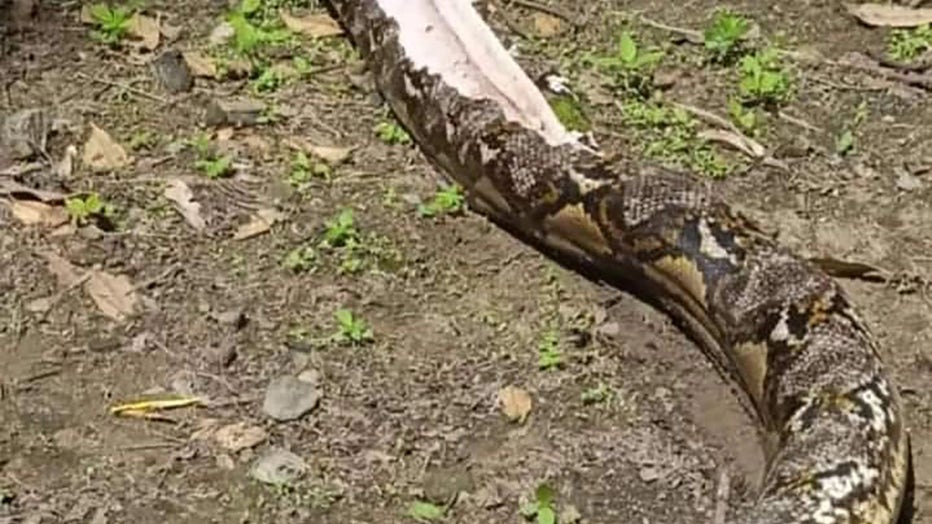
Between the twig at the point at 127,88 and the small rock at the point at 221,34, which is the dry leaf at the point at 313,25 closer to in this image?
the small rock at the point at 221,34

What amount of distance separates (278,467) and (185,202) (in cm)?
117

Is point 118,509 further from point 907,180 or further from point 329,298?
point 907,180

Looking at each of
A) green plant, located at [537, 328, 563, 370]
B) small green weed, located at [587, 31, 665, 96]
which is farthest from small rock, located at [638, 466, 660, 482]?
small green weed, located at [587, 31, 665, 96]

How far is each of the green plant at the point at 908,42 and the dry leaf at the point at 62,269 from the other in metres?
2.85

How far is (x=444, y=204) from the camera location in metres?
5.88

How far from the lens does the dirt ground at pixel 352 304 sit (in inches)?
195

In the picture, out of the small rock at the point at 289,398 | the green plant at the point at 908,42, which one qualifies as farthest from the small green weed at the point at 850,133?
the small rock at the point at 289,398

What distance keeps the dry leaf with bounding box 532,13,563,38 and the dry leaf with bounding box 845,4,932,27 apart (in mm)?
1018

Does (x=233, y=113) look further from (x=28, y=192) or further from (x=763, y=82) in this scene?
(x=763, y=82)

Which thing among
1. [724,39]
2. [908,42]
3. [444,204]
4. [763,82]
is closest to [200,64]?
[444,204]

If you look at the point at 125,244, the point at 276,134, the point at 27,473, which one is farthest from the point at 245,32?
the point at 27,473

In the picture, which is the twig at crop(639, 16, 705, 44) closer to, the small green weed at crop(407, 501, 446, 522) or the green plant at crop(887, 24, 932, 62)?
the green plant at crop(887, 24, 932, 62)

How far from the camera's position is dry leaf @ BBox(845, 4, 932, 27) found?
22.0 feet

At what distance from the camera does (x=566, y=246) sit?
5.68 meters
